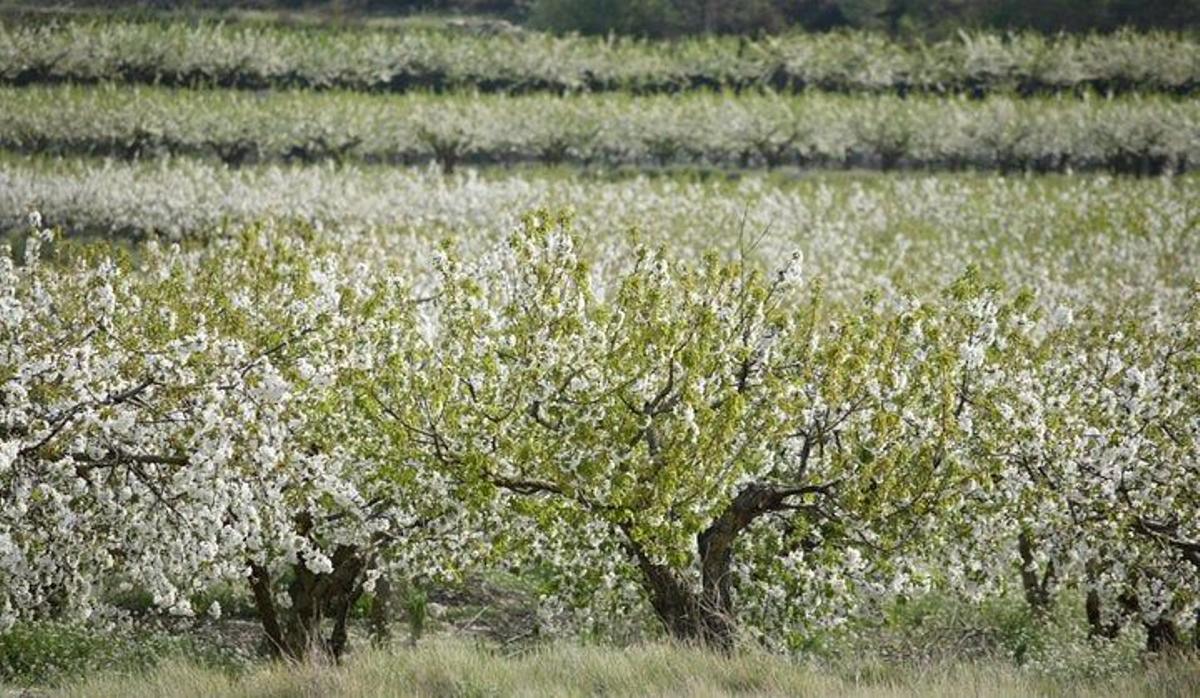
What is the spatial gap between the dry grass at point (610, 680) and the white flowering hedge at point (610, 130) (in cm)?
5796

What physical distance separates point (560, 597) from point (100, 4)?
91352 mm

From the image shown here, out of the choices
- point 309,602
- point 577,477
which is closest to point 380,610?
point 309,602

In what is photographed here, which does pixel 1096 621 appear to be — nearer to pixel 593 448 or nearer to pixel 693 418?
pixel 593 448

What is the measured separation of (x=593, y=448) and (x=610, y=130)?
60.4m

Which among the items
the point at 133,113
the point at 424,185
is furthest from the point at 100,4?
the point at 424,185

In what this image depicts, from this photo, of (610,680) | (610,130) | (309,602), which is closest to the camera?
(610,680)

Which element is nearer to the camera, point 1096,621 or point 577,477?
point 577,477

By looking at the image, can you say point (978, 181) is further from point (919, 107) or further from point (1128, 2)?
point (1128, 2)

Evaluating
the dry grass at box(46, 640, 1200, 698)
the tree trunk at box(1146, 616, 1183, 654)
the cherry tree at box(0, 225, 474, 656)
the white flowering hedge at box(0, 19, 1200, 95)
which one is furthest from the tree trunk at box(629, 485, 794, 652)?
the white flowering hedge at box(0, 19, 1200, 95)

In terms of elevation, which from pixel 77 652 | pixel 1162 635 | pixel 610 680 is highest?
pixel 610 680

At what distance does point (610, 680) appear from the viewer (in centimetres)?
1007

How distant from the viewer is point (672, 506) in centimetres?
1106

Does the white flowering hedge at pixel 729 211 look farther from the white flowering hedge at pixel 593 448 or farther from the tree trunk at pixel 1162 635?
the white flowering hedge at pixel 593 448

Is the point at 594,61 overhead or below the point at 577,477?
overhead
